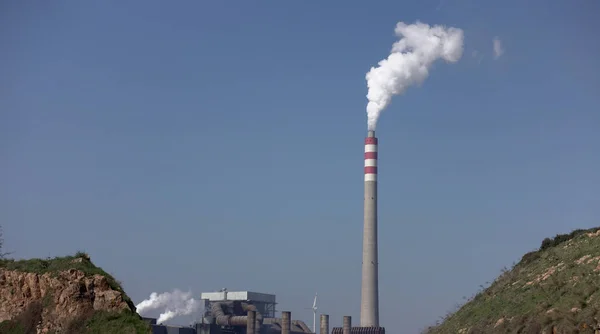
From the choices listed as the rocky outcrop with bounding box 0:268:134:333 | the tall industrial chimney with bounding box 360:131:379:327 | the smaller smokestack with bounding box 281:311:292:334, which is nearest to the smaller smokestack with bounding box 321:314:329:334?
the smaller smokestack with bounding box 281:311:292:334

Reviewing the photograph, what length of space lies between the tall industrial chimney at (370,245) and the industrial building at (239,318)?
20.0m

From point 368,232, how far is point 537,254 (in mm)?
59909

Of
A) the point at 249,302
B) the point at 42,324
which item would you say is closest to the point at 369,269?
the point at 249,302

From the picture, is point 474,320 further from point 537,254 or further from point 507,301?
point 537,254

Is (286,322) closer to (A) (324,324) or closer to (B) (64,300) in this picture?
(A) (324,324)

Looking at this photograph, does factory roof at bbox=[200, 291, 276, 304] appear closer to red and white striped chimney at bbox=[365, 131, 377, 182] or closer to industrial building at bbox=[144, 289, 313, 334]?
industrial building at bbox=[144, 289, 313, 334]

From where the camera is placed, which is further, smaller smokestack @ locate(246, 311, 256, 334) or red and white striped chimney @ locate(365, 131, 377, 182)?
smaller smokestack @ locate(246, 311, 256, 334)

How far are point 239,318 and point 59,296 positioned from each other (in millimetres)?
90555

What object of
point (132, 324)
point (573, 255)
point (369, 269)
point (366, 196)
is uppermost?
point (366, 196)

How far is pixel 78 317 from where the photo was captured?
96.9ft

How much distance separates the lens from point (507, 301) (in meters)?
35.3

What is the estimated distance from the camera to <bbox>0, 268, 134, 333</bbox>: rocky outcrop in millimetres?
29781

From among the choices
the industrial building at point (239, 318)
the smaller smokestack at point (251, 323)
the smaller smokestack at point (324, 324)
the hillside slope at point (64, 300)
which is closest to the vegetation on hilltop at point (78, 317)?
the hillside slope at point (64, 300)

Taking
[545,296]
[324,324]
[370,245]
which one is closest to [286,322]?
[324,324]
